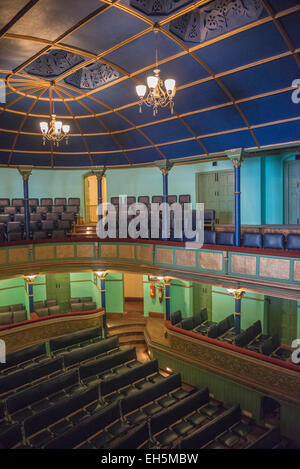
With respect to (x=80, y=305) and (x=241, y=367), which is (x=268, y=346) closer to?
(x=241, y=367)

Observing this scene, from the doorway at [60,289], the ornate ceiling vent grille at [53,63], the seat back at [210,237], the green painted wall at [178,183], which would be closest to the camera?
the ornate ceiling vent grille at [53,63]

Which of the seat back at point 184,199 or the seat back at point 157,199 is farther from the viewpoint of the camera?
the seat back at point 157,199

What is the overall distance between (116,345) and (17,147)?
25.0 ft

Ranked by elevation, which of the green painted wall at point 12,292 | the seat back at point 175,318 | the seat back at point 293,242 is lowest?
the seat back at point 175,318

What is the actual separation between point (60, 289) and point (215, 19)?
1215 centimetres

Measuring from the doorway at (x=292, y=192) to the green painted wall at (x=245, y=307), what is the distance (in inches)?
119

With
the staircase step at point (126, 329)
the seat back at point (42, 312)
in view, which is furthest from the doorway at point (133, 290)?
the seat back at point (42, 312)

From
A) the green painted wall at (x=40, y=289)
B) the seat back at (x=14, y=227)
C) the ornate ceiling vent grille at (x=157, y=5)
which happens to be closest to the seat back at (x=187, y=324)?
the seat back at (x=14, y=227)

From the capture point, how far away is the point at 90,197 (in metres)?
15.5

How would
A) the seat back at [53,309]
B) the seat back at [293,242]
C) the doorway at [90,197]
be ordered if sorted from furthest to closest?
the doorway at [90,197], the seat back at [53,309], the seat back at [293,242]

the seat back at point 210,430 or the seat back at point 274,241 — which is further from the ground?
the seat back at point 274,241

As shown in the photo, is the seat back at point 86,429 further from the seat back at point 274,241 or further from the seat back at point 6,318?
the seat back at point 6,318

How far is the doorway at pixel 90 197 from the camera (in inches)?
595

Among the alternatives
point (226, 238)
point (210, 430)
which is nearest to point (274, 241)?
point (226, 238)
